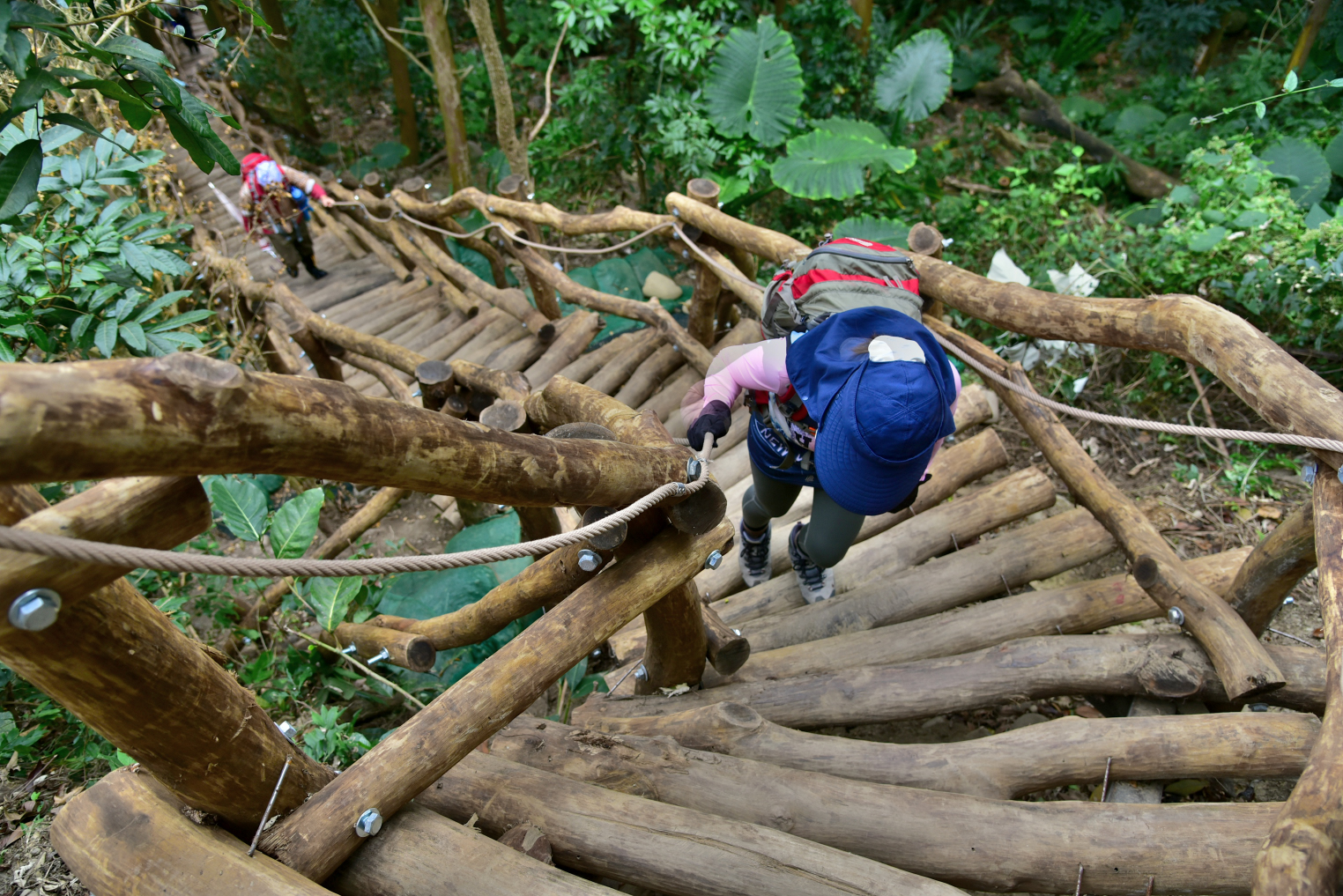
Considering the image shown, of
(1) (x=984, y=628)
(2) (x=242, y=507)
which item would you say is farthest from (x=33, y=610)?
(1) (x=984, y=628)

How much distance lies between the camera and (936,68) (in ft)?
22.0

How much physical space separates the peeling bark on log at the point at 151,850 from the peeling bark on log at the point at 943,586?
5.99 feet

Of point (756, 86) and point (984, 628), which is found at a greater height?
point (756, 86)

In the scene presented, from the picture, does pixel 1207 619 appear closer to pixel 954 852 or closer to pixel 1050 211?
pixel 954 852

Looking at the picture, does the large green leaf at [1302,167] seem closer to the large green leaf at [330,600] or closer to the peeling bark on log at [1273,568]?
the peeling bark on log at [1273,568]

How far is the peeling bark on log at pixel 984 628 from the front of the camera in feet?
8.64

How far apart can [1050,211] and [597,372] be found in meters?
3.92

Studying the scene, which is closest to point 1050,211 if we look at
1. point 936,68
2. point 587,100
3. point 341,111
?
point 936,68

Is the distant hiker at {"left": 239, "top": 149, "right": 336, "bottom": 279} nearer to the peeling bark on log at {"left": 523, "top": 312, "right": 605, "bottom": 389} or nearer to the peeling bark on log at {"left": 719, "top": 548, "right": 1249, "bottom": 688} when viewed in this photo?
the peeling bark on log at {"left": 523, "top": 312, "right": 605, "bottom": 389}

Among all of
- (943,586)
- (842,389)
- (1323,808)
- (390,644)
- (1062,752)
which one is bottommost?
(390,644)

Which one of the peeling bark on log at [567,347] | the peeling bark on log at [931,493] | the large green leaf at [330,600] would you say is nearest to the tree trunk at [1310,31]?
the peeling bark on log at [931,493]

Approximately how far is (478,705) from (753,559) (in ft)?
5.28

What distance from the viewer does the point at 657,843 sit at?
5.71 feet

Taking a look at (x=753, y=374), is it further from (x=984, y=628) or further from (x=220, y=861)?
(x=220, y=861)
